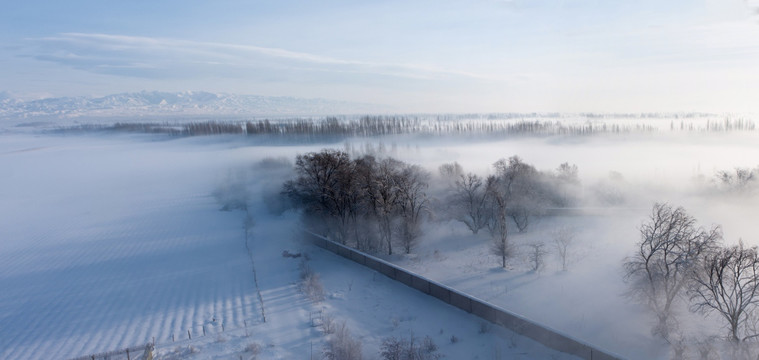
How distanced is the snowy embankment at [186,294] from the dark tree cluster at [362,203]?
3072 mm

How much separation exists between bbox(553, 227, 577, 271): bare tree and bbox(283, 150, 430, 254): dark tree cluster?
28.9 ft

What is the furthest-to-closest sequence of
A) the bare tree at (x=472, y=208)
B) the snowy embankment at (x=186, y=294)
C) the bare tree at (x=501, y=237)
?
the bare tree at (x=472, y=208) < the bare tree at (x=501, y=237) < the snowy embankment at (x=186, y=294)

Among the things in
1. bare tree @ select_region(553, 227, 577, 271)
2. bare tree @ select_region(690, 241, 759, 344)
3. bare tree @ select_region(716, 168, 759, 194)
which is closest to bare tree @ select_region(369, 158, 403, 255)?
bare tree @ select_region(553, 227, 577, 271)

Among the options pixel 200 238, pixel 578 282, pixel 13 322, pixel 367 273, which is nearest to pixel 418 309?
pixel 367 273

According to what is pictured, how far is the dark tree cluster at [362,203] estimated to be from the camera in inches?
1086

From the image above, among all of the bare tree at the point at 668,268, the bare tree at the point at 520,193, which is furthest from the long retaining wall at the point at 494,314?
the bare tree at the point at 520,193

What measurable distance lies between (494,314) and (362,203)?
47.5 ft

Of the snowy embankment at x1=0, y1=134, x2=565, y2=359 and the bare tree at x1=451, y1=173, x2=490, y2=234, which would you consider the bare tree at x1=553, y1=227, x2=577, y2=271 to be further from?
the snowy embankment at x1=0, y1=134, x2=565, y2=359

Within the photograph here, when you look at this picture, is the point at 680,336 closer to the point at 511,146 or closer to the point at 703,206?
the point at 703,206

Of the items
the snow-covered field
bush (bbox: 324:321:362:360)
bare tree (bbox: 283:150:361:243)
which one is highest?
bare tree (bbox: 283:150:361:243)

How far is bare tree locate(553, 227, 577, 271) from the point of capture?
75.7 feet

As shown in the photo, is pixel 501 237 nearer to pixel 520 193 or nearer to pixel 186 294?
pixel 520 193

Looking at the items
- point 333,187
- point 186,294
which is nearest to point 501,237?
point 333,187

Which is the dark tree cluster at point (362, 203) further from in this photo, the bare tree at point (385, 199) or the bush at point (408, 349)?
the bush at point (408, 349)
